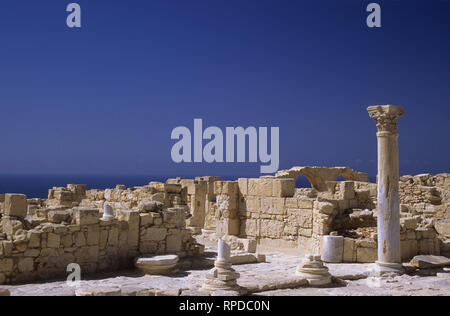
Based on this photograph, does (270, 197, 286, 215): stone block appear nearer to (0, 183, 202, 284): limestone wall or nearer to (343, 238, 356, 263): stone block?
(343, 238, 356, 263): stone block

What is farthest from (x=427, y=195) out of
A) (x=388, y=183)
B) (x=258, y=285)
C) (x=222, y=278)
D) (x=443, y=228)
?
(x=222, y=278)

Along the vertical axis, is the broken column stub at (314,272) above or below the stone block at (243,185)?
below

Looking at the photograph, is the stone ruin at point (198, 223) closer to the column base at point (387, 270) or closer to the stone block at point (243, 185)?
the stone block at point (243, 185)

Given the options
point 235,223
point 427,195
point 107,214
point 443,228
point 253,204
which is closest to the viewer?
point 107,214

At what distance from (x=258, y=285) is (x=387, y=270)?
3.25 meters

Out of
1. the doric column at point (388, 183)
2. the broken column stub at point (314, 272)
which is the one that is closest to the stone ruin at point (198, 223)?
the doric column at point (388, 183)

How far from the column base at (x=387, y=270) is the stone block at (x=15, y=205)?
687cm

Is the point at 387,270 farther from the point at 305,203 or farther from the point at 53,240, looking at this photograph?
the point at 53,240

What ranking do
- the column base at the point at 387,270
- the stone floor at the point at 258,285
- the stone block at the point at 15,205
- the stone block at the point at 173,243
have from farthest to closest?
1. the stone block at the point at 173,243
2. the column base at the point at 387,270
3. the stone block at the point at 15,205
4. the stone floor at the point at 258,285

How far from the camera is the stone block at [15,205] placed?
29.2ft

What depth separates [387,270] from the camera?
10.0 meters

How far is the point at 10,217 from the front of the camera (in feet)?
29.0

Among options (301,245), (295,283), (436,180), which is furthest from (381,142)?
(436,180)

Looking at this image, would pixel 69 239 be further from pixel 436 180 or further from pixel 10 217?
pixel 436 180
